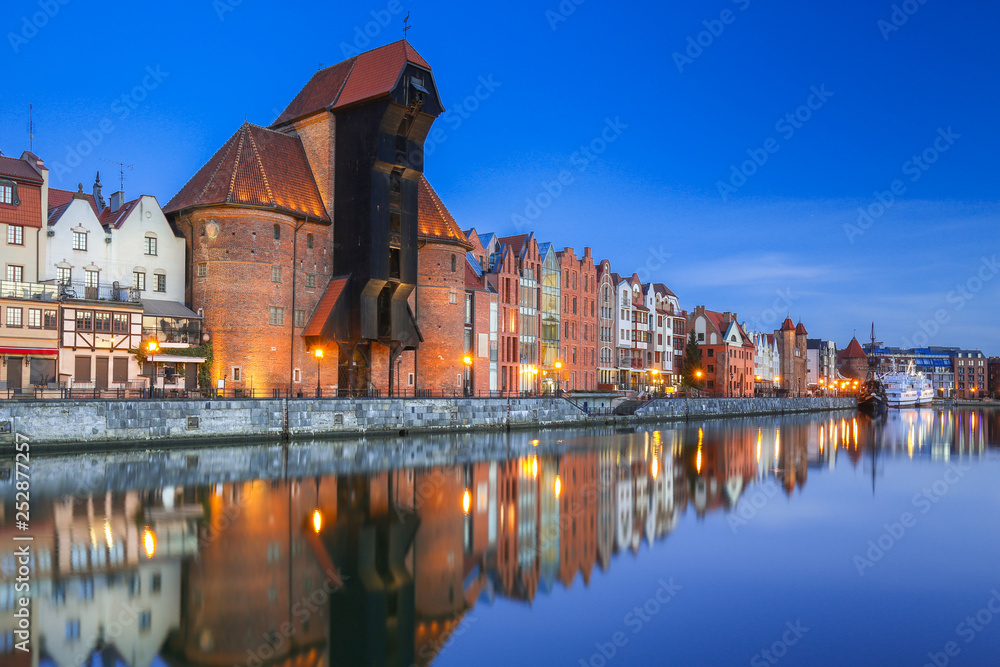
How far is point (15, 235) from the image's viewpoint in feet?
145

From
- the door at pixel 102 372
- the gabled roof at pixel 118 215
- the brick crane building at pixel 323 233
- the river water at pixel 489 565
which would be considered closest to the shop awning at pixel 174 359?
the brick crane building at pixel 323 233

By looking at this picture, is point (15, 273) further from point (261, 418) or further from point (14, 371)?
point (261, 418)

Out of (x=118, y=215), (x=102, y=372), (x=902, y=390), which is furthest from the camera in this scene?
(x=902, y=390)

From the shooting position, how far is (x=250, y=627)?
13320mm

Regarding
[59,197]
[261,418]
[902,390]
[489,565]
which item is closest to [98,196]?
[59,197]

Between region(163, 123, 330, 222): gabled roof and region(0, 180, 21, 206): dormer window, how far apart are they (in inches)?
362

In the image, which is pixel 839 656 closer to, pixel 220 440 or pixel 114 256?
pixel 220 440

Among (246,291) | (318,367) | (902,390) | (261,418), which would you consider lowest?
(902,390)

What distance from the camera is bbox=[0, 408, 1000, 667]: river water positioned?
13.1 meters

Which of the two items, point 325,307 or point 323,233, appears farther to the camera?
point 323,233

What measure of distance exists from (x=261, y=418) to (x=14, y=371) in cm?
1307

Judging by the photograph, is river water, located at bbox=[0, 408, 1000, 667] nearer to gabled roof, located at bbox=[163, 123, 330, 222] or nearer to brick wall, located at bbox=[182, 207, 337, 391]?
brick wall, located at bbox=[182, 207, 337, 391]

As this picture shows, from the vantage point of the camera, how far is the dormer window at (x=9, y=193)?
4384 cm

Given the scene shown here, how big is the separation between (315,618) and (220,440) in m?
29.2
